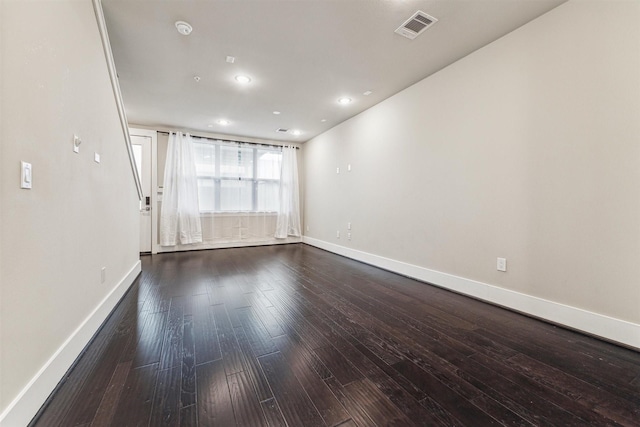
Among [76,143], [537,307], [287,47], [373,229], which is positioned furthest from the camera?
[373,229]

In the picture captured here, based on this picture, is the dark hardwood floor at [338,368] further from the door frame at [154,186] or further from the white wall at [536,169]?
the door frame at [154,186]

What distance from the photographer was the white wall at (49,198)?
3.24 feet

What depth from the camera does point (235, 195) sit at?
18.4 feet

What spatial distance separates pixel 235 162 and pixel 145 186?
1.75 m

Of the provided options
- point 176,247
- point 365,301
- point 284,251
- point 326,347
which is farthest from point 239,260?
point 326,347

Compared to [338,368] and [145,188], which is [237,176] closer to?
[145,188]

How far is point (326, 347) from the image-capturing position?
167 cm

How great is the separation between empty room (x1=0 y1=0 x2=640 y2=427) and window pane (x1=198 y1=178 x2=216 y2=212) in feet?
5.72

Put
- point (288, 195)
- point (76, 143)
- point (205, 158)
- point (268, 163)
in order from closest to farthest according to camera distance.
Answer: point (76, 143)
point (205, 158)
point (268, 163)
point (288, 195)

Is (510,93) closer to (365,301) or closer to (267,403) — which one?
(365,301)

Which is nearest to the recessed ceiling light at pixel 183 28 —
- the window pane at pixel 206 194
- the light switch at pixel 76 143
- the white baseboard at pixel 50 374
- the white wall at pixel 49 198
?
the white wall at pixel 49 198

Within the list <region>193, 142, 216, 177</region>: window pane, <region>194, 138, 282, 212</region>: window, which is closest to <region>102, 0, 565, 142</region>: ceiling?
<region>193, 142, 216, 177</region>: window pane

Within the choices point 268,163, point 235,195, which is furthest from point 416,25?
point 235,195

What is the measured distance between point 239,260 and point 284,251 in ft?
3.46
